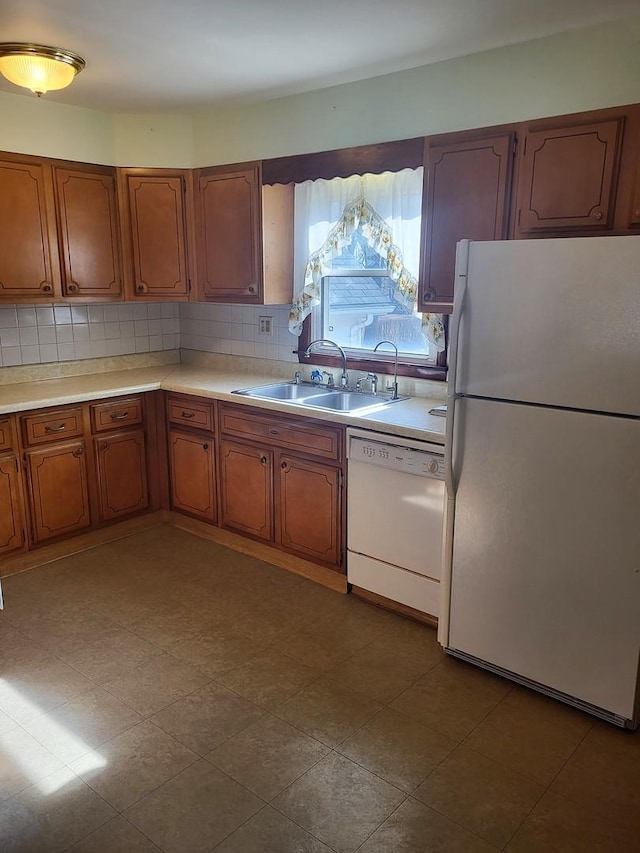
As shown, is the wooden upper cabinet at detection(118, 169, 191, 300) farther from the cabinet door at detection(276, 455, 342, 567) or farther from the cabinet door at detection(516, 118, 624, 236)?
the cabinet door at detection(516, 118, 624, 236)

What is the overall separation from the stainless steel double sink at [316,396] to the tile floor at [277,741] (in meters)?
1.03

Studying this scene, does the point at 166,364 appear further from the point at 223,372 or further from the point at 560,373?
the point at 560,373

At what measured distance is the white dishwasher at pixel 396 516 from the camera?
2.79 metres

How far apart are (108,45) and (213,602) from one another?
2513mm

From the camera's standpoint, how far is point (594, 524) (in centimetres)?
221

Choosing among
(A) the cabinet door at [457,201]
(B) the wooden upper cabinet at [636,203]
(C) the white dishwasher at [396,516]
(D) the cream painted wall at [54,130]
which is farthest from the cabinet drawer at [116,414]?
(B) the wooden upper cabinet at [636,203]

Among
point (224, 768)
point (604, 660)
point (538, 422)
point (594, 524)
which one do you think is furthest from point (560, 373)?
point (224, 768)

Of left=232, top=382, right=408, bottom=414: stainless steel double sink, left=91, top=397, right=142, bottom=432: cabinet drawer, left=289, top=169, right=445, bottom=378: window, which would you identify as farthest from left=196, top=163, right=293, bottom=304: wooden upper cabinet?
left=91, top=397, right=142, bottom=432: cabinet drawer

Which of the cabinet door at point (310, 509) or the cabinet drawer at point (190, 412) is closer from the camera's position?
the cabinet door at point (310, 509)

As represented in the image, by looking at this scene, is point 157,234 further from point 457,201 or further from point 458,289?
point 458,289

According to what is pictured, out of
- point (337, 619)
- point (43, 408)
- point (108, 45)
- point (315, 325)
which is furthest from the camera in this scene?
point (315, 325)

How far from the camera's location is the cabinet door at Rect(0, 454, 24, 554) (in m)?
3.31

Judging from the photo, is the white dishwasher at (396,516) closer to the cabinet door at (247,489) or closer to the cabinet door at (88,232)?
the cabinet door at (247,489)

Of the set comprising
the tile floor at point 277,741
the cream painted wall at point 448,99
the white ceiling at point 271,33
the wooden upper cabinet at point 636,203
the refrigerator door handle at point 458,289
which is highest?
the white ceiling at point 271,33
